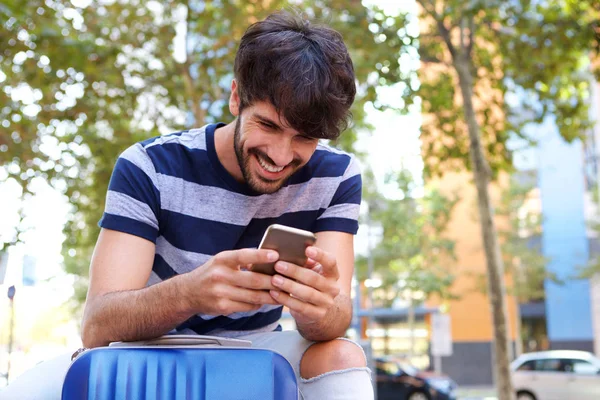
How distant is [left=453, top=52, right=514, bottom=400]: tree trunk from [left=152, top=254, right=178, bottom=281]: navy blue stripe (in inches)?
387

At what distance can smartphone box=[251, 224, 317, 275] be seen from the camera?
1490 mm

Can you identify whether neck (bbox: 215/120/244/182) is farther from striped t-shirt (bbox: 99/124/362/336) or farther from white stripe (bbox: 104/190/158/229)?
white stripe (bbox: 104/190/158/229)

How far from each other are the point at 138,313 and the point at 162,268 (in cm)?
34

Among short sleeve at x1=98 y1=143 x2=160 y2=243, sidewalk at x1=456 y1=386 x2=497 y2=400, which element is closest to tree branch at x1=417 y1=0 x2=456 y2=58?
short sleeve at x1=98 y1=143 x2=160 y2=243

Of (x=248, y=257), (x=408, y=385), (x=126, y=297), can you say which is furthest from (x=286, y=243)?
(x=408, y=385)

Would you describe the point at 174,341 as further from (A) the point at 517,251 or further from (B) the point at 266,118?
(A) the point at 517,251

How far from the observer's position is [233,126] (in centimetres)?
217

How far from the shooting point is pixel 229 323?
2121 mm

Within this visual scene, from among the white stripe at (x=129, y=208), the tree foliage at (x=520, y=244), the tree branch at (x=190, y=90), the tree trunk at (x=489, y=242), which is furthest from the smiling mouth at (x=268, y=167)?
the tree foliage at (x=520, y=244)

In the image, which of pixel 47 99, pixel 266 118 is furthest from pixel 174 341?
pixel 47 99

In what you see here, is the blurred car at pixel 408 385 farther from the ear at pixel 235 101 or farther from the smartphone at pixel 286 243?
the smartphone at pixel 286 243

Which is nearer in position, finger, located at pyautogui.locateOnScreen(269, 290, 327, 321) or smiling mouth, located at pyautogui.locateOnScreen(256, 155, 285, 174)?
finger, located at pyautogui.locateOnScreen(269, 290, 327, 321)

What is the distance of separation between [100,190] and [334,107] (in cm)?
1080

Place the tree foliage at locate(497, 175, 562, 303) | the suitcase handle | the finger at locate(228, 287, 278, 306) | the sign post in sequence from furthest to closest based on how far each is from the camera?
the tree foliage at locate(497, 175, 562, 303) → the sign post → the suitcase handle → the finger at locate(228, 287, 278, 306)
